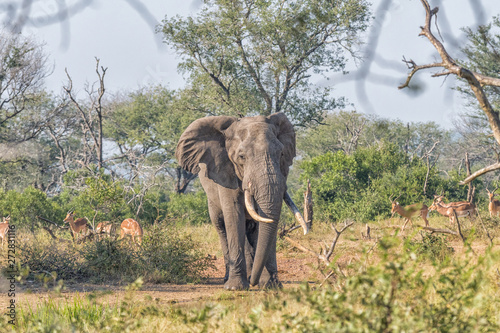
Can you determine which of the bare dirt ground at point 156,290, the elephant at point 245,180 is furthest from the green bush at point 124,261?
the elephant at point 245,180

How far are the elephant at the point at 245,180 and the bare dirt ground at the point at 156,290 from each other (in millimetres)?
456

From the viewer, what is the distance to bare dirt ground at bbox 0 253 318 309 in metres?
7.00

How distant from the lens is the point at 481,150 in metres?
29.8

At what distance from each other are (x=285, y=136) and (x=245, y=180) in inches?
45.1

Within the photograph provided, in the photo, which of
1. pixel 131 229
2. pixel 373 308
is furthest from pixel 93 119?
pixel 373 308

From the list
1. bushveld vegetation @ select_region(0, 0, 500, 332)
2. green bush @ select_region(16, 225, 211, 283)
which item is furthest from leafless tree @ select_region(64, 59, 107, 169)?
green bush @ select_region(16, 225, 211, 283)

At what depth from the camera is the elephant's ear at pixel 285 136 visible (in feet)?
25.8

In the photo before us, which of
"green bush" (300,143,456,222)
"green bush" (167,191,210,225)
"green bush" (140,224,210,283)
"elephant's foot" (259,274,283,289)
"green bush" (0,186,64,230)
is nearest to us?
"elephant's foot" (259,274,283,289)

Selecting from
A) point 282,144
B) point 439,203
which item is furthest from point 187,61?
point 282,144

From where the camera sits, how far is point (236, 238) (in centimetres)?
766

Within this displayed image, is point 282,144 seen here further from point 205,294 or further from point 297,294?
point 297,294

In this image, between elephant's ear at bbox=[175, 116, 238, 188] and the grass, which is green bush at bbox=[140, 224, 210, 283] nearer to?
elephant's ear at bbox=[175, 116, 238, 188]

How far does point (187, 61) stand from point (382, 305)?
2075 centimetres

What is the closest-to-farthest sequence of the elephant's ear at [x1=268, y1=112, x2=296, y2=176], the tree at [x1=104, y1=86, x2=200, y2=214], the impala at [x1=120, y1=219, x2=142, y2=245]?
the elephant's ear at [x1=268, y1=112, x2=296, y2=176], the impala at [x1=120, y1=219, x2=142, y2=245], the tree at [x1=104, y1=86, x2=200, y2=214]
